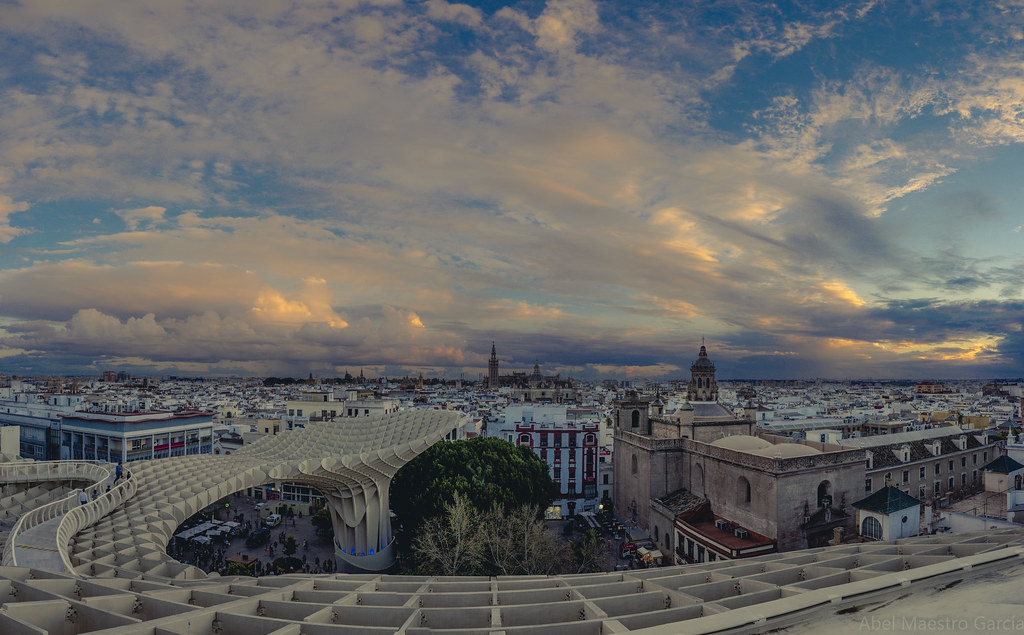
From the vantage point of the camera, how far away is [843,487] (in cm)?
3125

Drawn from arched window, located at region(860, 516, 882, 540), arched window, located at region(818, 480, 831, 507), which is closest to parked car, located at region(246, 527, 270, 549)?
arched window, located at region(818, 480, 831, 507)

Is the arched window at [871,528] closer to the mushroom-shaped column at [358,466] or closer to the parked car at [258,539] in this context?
the mushroom-shaped column at [358,466]

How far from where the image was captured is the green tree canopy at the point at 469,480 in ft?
106

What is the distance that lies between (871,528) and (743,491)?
6.37 metres

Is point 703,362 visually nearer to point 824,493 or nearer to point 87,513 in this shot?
point 824,493

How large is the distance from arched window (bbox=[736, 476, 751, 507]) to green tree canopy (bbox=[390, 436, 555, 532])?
39.8 feet

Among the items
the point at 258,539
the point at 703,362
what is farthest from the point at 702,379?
the point at 258,539

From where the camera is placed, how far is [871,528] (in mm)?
27359

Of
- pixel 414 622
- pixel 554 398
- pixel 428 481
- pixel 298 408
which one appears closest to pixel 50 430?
pixel 298 408

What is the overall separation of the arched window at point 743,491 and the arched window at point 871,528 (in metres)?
5.54

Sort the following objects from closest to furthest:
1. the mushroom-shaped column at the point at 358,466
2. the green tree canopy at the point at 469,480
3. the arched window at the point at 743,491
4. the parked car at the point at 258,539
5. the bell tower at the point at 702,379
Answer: the mushroom-shaped column at the point at 358,466
the arched window at the point at 743,491
the green tree canopy at the point at 469,480
the parked car at the point at 258,539
the bell tower at the point at 702,379

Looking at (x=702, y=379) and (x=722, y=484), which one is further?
(x=702, y=379)

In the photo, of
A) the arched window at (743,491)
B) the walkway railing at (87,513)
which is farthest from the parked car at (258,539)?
the arched window at (743,491)

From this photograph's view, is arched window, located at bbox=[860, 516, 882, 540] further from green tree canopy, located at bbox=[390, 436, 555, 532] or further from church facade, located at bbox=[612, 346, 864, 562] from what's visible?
green tree canopy, located at bbox=[390, 436, 555, 532]
